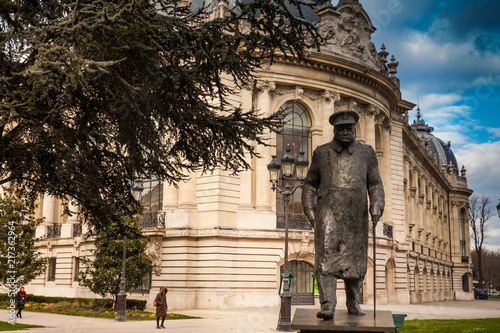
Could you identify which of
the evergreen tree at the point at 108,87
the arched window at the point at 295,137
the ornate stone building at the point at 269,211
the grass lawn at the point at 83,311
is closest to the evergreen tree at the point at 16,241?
the grass lawn at the point at 83,311

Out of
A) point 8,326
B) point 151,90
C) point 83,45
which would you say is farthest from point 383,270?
point 83,45

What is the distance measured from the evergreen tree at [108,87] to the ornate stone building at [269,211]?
404 inches

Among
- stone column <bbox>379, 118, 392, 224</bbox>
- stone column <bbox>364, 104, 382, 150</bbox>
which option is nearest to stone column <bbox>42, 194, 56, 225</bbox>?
stone column <bbox>364, 104, 382, 150</bbox>

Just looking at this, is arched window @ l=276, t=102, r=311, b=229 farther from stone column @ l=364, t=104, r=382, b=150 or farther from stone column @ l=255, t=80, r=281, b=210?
stone column @ l=364, t=104, r=382, b=150

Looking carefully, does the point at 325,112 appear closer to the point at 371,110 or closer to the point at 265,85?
the point at 265,85

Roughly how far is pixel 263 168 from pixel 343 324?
2529 cm

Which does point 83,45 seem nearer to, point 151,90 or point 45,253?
point 151,90

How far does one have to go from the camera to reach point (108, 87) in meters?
10.9

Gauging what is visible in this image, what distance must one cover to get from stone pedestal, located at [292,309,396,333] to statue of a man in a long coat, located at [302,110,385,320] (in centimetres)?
18

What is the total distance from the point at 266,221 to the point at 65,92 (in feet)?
72.7

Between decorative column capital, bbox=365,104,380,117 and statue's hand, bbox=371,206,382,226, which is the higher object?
decorative column capital, bbox=365,104,380,117

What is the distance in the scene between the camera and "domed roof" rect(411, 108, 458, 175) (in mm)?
91562

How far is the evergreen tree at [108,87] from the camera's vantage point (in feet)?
34.4

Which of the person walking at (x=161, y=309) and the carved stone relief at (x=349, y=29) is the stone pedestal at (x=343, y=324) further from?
the carved stone relief at (x=349, y=29)
